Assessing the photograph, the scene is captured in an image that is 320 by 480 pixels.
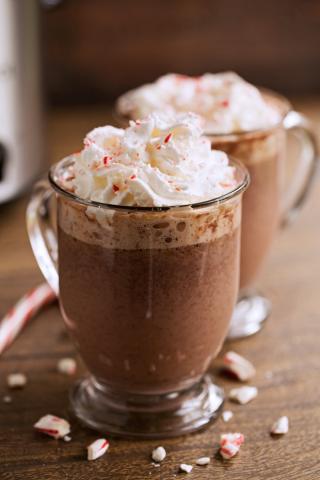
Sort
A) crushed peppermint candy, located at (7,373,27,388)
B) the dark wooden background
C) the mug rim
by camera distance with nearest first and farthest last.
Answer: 1. the mug rim
2. crushed peppermint candy, located at (7,373,27,388)
3. the dark wooden background

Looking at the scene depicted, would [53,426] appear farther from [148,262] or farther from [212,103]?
[212,103]

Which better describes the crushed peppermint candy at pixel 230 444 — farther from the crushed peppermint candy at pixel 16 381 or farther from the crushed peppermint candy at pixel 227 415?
the crushed peppermint candy at pixel 16 381

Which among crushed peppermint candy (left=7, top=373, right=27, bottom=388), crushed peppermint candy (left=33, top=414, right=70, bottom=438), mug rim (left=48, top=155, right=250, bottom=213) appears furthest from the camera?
crushed peppermint candy (left=7, top=373, right=27, bottom=388)

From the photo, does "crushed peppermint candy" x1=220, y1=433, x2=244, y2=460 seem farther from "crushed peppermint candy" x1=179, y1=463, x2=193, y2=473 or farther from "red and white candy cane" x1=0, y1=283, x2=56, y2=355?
"red and white candy cane" x1=0, y1=283, x2=56, y2=355

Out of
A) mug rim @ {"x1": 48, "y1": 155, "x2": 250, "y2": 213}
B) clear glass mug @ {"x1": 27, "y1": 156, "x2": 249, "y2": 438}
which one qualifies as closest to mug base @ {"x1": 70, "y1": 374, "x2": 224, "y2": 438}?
clear glass mug @ {"x1": 27, "y1": 156, "x2": 249, "y2": 438}

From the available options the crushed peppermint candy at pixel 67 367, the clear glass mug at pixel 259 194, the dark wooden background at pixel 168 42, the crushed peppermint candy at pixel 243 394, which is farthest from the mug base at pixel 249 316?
the dark wooden background at pixel 168 42

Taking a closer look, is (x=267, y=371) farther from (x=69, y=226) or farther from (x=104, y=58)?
(x=104, y=58)

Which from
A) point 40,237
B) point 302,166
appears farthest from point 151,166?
point 302,166
